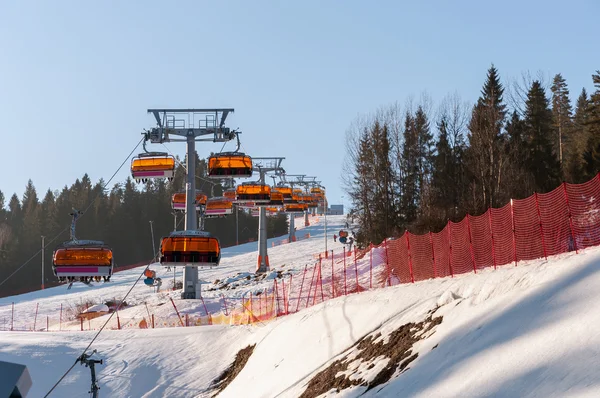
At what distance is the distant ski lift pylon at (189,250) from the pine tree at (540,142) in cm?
3141

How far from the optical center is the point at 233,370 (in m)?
25.4

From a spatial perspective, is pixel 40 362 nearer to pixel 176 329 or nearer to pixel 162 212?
pixel 176 329

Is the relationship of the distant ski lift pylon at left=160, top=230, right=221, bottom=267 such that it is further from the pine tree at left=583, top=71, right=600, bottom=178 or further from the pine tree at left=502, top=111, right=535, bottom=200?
the pine tree at left=583, top=71, right=600, bottom=178

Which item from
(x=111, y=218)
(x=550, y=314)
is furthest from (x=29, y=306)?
(x=111, y=218)

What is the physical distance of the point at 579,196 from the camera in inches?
698

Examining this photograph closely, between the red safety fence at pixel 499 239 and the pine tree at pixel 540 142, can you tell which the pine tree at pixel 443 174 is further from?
the red safety fence at pixel 499 239

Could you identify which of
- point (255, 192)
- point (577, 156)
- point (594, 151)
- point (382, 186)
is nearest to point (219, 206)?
point (255, 192)

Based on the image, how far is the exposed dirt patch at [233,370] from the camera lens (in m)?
24.5

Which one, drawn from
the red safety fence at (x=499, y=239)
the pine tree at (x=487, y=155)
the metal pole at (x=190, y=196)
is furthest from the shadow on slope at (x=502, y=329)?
the pine tree at (x=487, y=155)

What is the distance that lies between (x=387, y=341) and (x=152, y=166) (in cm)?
1715

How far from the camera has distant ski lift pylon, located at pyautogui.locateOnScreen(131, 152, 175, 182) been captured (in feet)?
103

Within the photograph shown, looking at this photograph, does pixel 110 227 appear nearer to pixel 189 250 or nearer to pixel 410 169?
pixel 410 169

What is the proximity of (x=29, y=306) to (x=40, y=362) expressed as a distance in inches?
1152

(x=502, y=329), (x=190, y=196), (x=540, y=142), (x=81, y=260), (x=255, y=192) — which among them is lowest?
(x=502, y=329)
